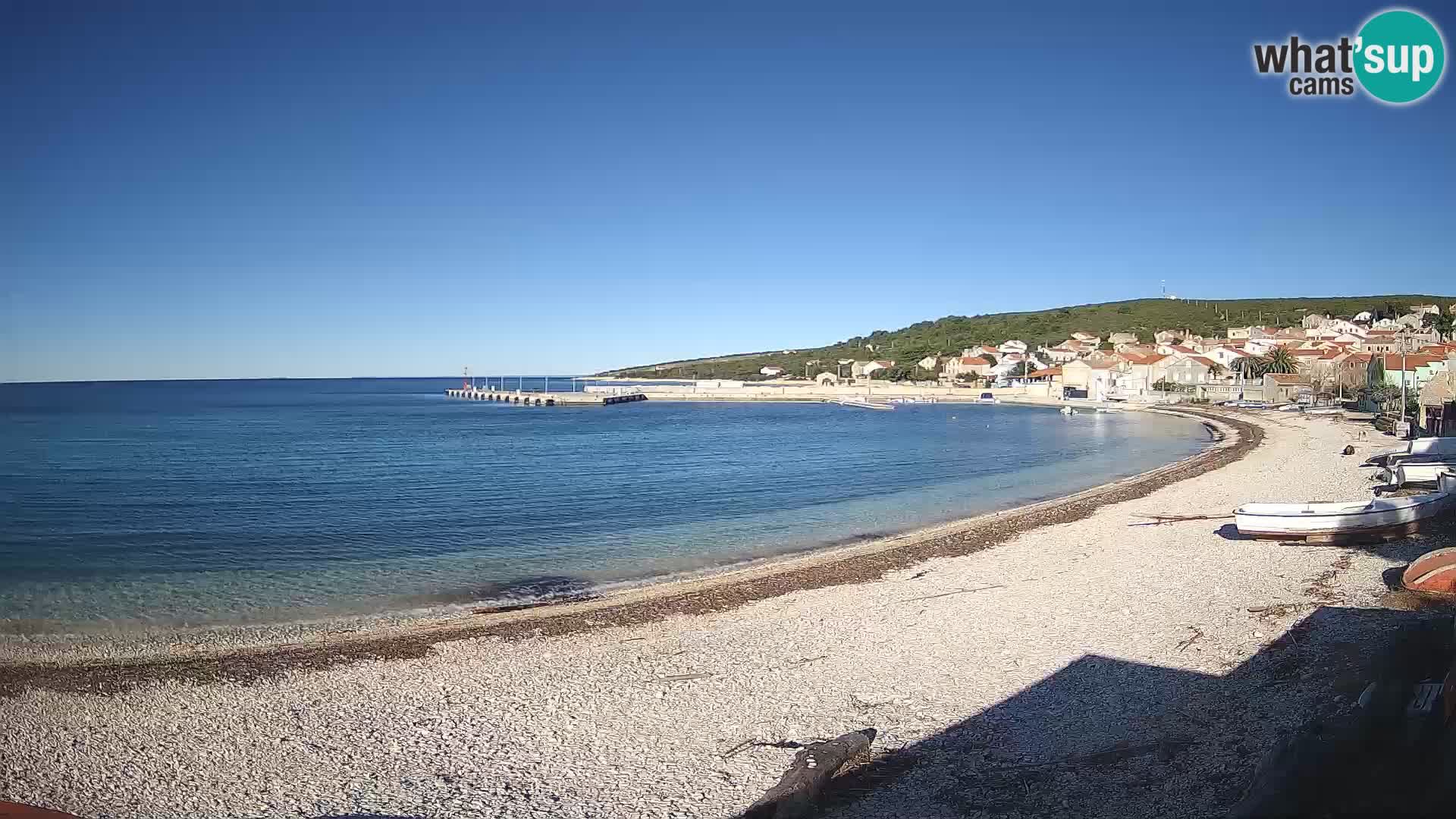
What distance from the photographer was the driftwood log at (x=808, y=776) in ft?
21.0

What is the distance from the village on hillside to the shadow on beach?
27890 millimetres

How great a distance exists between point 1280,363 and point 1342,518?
78.1m

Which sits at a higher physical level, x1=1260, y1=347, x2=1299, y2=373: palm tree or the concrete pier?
x1=1260, y1=347, x2=1299, y2=373: palm tree

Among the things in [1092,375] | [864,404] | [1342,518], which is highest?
[1092,375]

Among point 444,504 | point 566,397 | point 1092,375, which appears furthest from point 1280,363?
point 444,504

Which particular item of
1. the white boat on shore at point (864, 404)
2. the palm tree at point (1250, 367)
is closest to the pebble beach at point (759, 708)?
the palm tree at point (1250, 367)

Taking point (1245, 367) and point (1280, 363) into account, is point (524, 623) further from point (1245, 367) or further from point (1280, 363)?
point (1245, 367)

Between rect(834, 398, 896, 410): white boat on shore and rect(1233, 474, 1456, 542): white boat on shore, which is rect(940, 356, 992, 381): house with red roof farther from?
rect(1233, 474, 1456, 542): white boat on shore

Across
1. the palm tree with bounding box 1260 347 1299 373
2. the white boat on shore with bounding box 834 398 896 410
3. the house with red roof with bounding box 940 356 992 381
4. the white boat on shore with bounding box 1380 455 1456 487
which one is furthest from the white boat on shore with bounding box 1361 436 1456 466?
the house with red roof with bounding box 940 356 992 381

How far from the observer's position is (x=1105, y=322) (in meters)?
165

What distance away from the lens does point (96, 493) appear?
2697cm

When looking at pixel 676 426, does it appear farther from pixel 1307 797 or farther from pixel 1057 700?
pixel 1307 797

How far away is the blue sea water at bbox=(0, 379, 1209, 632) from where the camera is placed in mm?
15109

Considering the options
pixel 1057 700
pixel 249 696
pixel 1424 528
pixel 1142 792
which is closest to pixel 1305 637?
pixel 1057 700
